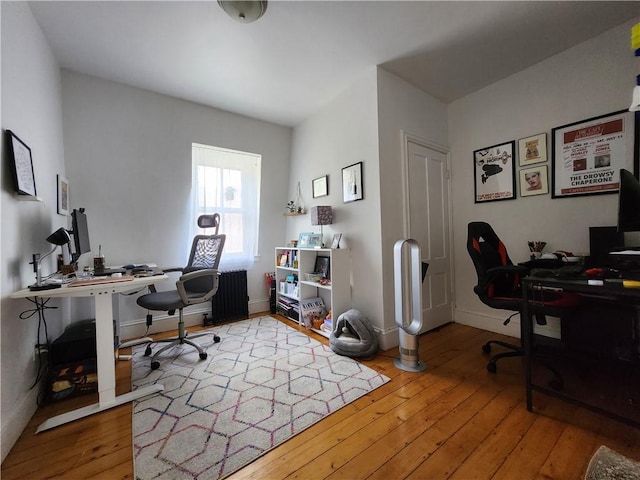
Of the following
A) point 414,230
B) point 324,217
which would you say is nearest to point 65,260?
point 324,217

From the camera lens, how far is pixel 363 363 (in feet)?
6.65

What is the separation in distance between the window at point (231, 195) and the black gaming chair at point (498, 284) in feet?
8.60

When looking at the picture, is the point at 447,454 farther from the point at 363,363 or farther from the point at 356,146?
the point at 356,146

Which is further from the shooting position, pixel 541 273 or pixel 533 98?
pixel 533 98

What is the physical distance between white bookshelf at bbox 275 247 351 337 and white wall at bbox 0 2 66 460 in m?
2.07

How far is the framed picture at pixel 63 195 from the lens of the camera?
2148mm

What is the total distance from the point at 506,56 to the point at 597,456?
9.45ft

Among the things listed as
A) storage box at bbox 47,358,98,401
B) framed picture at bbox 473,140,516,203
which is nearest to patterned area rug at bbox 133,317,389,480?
storage box at bbox 47,358,98,401

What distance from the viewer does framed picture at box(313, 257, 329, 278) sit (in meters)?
2.87

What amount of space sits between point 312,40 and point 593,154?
2479mm

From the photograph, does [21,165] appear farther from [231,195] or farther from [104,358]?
[231,195]

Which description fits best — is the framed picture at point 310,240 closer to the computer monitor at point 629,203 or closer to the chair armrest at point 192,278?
the chair armrest at point 192,278

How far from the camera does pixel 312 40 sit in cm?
201

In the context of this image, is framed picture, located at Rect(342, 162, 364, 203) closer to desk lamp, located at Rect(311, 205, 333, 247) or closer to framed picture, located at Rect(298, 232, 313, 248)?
desk lamp, located at Rect(311, 205, 333, 247)
